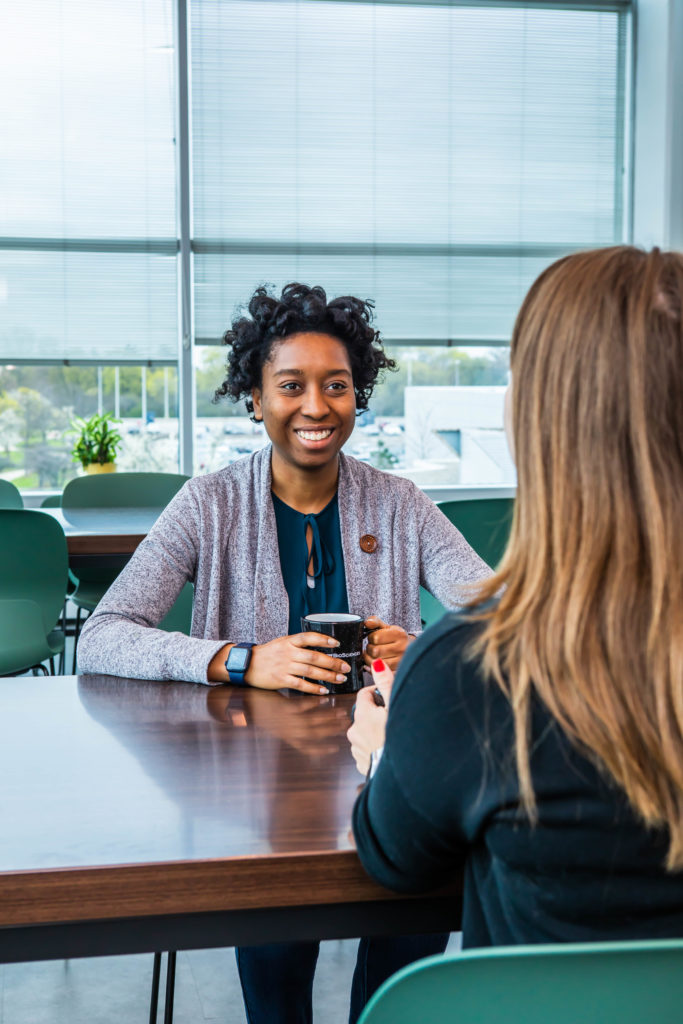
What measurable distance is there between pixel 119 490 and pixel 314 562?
2.40 m

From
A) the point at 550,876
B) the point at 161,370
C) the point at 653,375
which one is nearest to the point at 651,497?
the point at 653,375

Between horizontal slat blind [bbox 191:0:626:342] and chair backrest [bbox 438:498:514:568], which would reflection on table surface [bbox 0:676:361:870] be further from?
horizontal slat blind [bbox 191:0:626:342]

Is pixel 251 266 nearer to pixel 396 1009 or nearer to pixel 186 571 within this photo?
pixel 186 571

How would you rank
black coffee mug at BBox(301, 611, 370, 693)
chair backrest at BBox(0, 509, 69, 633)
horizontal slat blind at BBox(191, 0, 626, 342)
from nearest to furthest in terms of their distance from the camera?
black coffee mug at BBox(301, 611, 370, 693)
chair backrest at BBox(0, 509, 69, 633)
horizontal slat blind at BBox(191, 0, 626, 342)


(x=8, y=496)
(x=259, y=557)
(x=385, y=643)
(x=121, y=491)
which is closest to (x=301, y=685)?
(x=385, y=643)

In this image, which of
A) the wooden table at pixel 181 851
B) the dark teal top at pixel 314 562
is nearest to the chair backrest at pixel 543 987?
the wooden table at pixel 181 851

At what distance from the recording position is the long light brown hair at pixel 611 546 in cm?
74

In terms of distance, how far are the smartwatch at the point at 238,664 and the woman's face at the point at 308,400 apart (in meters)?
0.50

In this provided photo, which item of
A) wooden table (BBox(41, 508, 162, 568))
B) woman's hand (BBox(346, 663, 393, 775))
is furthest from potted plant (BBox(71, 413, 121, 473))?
woman's hand (BBox(346, 663, 393, 775))

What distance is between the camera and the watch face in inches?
57.1

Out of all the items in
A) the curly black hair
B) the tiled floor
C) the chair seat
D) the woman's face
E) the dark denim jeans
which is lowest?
the tiled floor

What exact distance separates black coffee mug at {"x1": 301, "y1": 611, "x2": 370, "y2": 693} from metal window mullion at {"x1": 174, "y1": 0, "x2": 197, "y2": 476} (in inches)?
168

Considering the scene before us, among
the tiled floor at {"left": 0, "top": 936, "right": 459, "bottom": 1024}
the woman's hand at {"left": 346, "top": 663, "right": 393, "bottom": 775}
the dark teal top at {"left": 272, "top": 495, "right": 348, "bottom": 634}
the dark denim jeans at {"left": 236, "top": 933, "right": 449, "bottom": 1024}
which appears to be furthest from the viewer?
the tiled floor at {"left": 0, "top": 936, "right": 459, "bottom": 1024}

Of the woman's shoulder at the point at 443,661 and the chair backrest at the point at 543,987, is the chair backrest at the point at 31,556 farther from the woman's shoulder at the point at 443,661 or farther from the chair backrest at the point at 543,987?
the chair backrest at the point at 543,987
